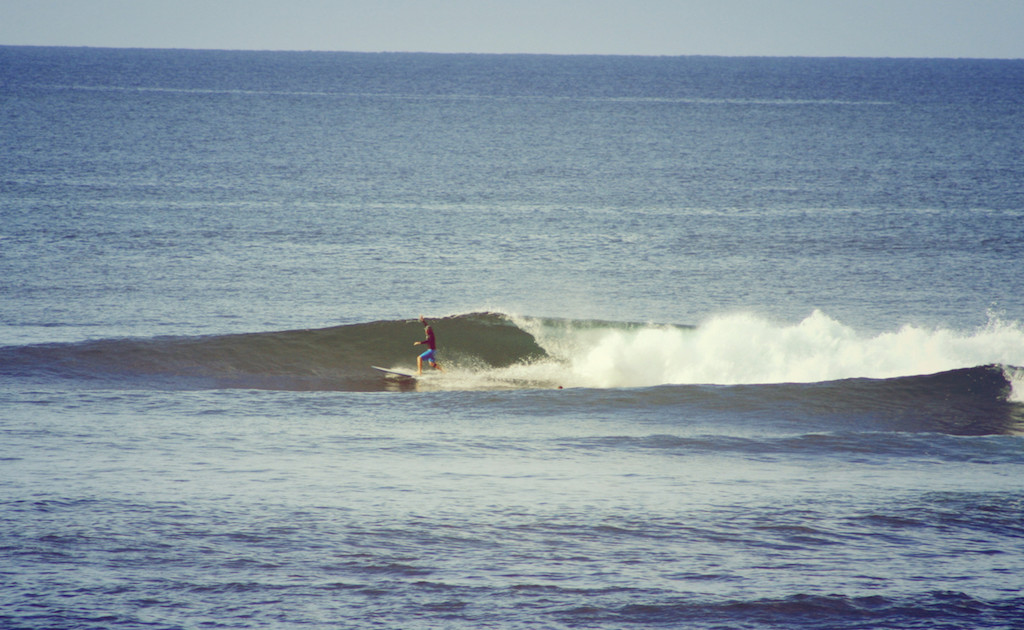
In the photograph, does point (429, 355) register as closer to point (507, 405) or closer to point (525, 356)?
point (525, 356)

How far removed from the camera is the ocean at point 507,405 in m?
9.54

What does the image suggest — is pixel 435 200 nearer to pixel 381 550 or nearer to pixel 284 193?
pixel 284 193

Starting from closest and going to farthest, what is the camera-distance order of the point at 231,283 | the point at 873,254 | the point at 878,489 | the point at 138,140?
1. the point at 878,489
2. the point at 231,283
3. the point at 873,254
4. the point at 138,140

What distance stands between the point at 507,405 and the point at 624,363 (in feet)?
17.4

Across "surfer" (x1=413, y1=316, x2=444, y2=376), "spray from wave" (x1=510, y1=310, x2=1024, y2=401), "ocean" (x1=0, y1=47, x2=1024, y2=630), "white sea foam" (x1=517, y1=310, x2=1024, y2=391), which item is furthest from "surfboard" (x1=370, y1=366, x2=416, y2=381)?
"white sea foam" (x1=517, y1=310, x2=1024, y2=391)

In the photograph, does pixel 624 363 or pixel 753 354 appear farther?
pixel 753 354

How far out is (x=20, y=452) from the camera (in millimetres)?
13477

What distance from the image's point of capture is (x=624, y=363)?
887 inches

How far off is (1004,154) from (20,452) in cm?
7891

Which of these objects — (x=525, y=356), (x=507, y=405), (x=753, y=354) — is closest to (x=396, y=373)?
(x=525, y=356)

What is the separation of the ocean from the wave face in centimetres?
10

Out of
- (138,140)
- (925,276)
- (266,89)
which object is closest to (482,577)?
(925,276)

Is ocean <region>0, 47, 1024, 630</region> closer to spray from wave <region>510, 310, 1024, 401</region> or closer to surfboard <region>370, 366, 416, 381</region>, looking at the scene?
spray from wave <region>510, 310, 1024, 401</region>

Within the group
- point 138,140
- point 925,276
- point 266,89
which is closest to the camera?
point 925,276
